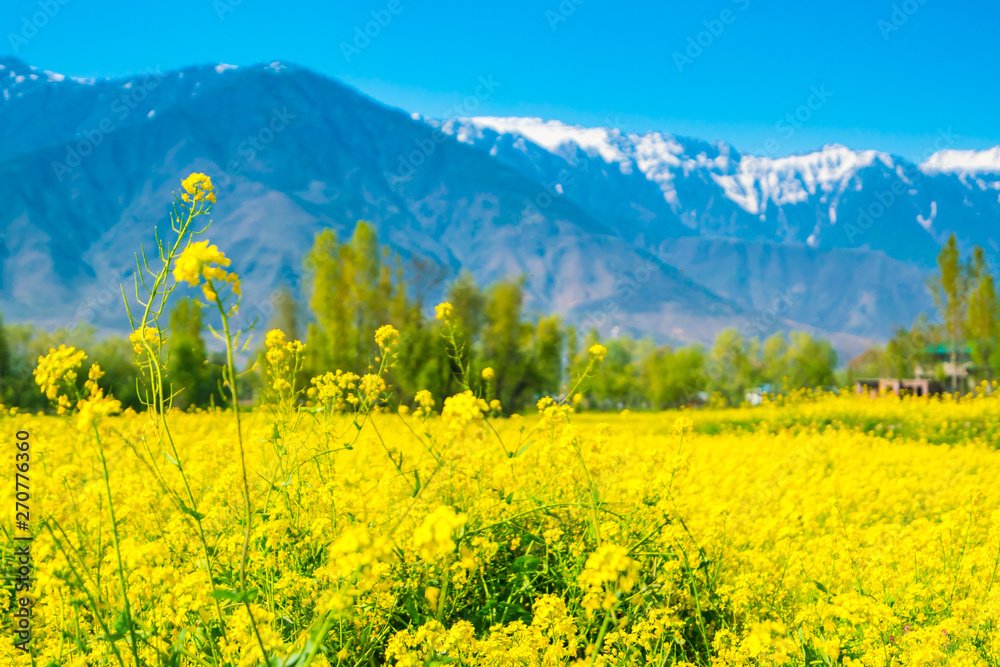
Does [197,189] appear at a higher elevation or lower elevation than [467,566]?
higher

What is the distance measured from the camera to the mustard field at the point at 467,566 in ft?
6.67

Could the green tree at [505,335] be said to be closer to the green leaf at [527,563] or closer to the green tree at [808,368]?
the green leaf at [527,563]

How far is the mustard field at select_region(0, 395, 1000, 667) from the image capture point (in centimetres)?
Result: 203

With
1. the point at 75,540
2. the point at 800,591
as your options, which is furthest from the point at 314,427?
the point at 800,591

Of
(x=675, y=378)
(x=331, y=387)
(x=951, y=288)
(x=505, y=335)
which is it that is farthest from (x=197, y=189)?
(x=675, y=378)

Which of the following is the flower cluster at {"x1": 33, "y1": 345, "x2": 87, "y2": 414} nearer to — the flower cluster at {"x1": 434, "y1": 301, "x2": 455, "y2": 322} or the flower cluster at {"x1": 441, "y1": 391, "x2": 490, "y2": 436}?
the flower cluster at {"x1": 441, "y1": 391, "x2": 490, "y2": 436}

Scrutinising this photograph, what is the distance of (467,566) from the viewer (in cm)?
179

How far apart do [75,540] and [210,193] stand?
1.53m

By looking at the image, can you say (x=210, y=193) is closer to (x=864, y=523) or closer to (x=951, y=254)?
(x=864, y=523)

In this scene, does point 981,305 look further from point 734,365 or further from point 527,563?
point 527,563

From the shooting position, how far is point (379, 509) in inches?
129

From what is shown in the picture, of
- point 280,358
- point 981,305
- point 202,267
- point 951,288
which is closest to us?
point 202,267

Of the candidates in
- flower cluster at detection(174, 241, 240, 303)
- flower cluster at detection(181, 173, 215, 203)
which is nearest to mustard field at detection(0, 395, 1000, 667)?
flower cluster at detection(174, 241, 240, 303)

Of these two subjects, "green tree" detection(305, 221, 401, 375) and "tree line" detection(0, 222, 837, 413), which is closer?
"tree line" detection(0, 222, 837, 413)
